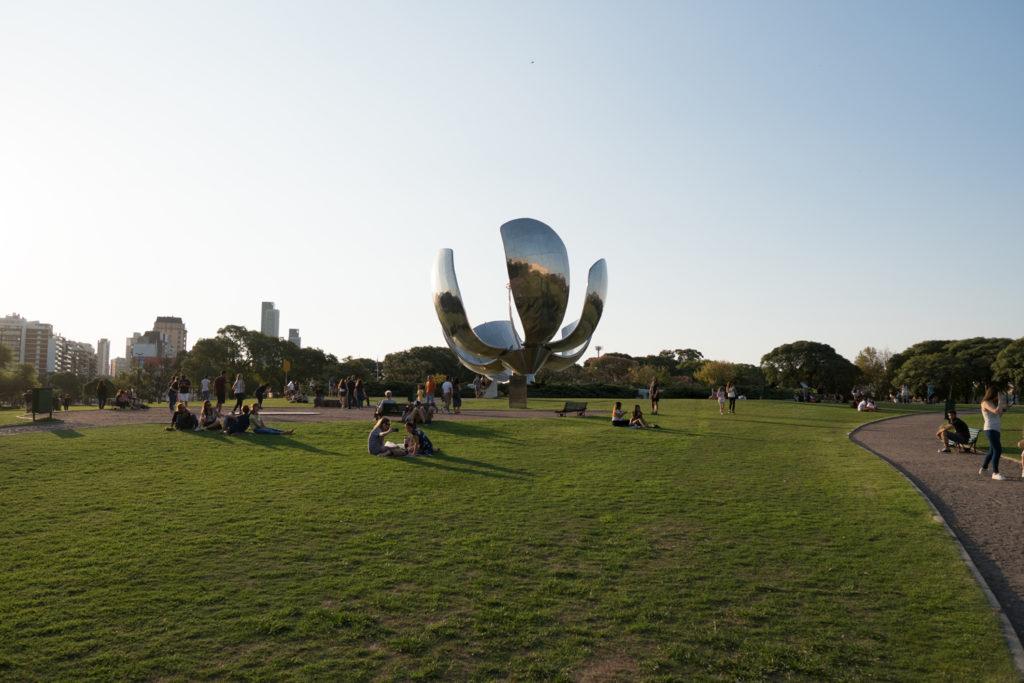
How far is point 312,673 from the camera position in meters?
5.40

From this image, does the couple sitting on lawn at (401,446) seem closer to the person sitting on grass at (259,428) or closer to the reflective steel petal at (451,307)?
the person sitting on grass at (259,428)

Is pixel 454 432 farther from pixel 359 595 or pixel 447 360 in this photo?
pixel 447 360

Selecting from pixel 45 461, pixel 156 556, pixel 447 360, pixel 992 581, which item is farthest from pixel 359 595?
pixel 447 360

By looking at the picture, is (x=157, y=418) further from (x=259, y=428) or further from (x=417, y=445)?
(x=417, y=445)

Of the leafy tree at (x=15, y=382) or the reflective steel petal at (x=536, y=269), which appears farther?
the leafy tree at (x=15, y=382)

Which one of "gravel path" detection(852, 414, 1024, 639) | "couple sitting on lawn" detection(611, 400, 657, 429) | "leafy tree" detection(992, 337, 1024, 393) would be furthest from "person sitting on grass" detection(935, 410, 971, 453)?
"leafy tree" detection(992, 337, 1024, 393)

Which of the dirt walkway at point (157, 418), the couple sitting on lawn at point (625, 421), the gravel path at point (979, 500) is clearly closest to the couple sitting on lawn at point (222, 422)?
the dirt walkway at point (157, 418)

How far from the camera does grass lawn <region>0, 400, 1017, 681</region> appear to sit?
225 inches

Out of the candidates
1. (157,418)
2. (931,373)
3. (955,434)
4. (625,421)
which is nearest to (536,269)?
(625,421)

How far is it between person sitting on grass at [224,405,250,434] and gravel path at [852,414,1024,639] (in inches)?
539

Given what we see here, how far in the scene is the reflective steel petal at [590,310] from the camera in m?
28.8

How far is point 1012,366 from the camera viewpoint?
52.1 m

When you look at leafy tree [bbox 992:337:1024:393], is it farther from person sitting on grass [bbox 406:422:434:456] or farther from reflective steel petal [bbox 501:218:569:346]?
person sitting on grass [bbox 406:422:434:456]

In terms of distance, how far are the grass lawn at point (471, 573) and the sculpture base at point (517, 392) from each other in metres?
15.1
